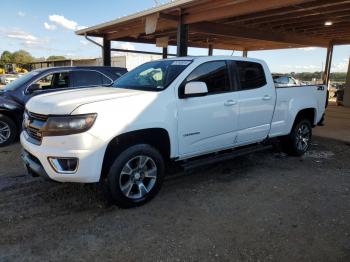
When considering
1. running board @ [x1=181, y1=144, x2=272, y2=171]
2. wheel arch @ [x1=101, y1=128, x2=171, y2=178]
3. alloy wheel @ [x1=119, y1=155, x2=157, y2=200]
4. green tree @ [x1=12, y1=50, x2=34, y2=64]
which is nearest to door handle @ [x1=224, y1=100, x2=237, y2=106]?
running board @ [x1=181, y1=144, x2=272, y2=171]

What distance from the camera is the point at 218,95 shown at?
4762 mm

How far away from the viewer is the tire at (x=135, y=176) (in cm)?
381

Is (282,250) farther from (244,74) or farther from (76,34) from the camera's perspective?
(76,34)

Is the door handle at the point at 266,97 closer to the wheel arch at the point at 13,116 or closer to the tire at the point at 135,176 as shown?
the tire at the point at 135,176

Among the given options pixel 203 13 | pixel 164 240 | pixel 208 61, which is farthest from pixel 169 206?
pixel 203 13

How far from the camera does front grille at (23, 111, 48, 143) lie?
3773 millimetres

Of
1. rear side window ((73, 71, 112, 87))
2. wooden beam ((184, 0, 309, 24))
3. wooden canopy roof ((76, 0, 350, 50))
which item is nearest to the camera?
rear side window ((73, 71, 112, 87))

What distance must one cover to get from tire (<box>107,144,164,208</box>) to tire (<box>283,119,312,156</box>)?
334cm

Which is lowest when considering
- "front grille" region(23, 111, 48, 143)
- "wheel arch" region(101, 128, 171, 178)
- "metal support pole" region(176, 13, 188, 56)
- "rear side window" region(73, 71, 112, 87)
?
"wheel arch" region(101, 128, 171, 178)

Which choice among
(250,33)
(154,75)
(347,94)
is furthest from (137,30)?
(347,94)

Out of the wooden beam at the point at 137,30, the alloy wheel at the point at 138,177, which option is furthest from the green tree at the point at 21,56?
the alloy wheel at the point at 138,177

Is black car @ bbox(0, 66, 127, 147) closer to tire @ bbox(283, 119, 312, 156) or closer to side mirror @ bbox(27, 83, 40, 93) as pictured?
side mirror @ bbox(27, 83, 40, 93)

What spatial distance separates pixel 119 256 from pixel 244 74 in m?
3.48

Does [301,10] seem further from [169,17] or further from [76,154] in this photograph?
[76,154]
